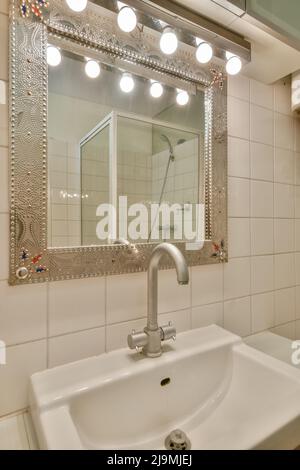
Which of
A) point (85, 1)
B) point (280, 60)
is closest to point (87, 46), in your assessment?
point (85, 1)

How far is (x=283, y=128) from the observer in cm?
121

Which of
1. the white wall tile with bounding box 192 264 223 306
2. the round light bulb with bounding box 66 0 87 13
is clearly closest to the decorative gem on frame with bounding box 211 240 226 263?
the white wall tile with bounding box 192 264 223 306

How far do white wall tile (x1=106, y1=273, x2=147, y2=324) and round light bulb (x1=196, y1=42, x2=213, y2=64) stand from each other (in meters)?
0.73

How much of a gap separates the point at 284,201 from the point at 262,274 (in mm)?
359

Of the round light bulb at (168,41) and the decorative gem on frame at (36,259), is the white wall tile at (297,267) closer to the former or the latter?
the round light bulb at (168,41)

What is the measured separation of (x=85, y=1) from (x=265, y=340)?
127 cm

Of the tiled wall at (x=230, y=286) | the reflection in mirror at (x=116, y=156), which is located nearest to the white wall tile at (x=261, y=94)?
the tiled wall at (x=230, y=286)

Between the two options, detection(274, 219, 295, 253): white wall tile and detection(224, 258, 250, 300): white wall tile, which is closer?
detection(224, 258, 250, 300): white wall tile

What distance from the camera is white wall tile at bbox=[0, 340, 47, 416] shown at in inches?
26.1

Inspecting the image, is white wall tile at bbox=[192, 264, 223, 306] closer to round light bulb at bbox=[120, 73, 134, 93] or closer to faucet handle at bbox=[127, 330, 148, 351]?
faucet handle at bbox=[127, 330, 148, 351]

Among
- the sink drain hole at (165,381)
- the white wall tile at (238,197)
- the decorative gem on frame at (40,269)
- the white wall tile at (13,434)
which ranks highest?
the white wall tile at (238,197)

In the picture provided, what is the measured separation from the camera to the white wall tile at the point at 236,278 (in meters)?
1.04

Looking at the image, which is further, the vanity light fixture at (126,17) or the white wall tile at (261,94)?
the white wall tile at (261,94)

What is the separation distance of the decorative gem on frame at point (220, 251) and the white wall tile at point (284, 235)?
34cm
